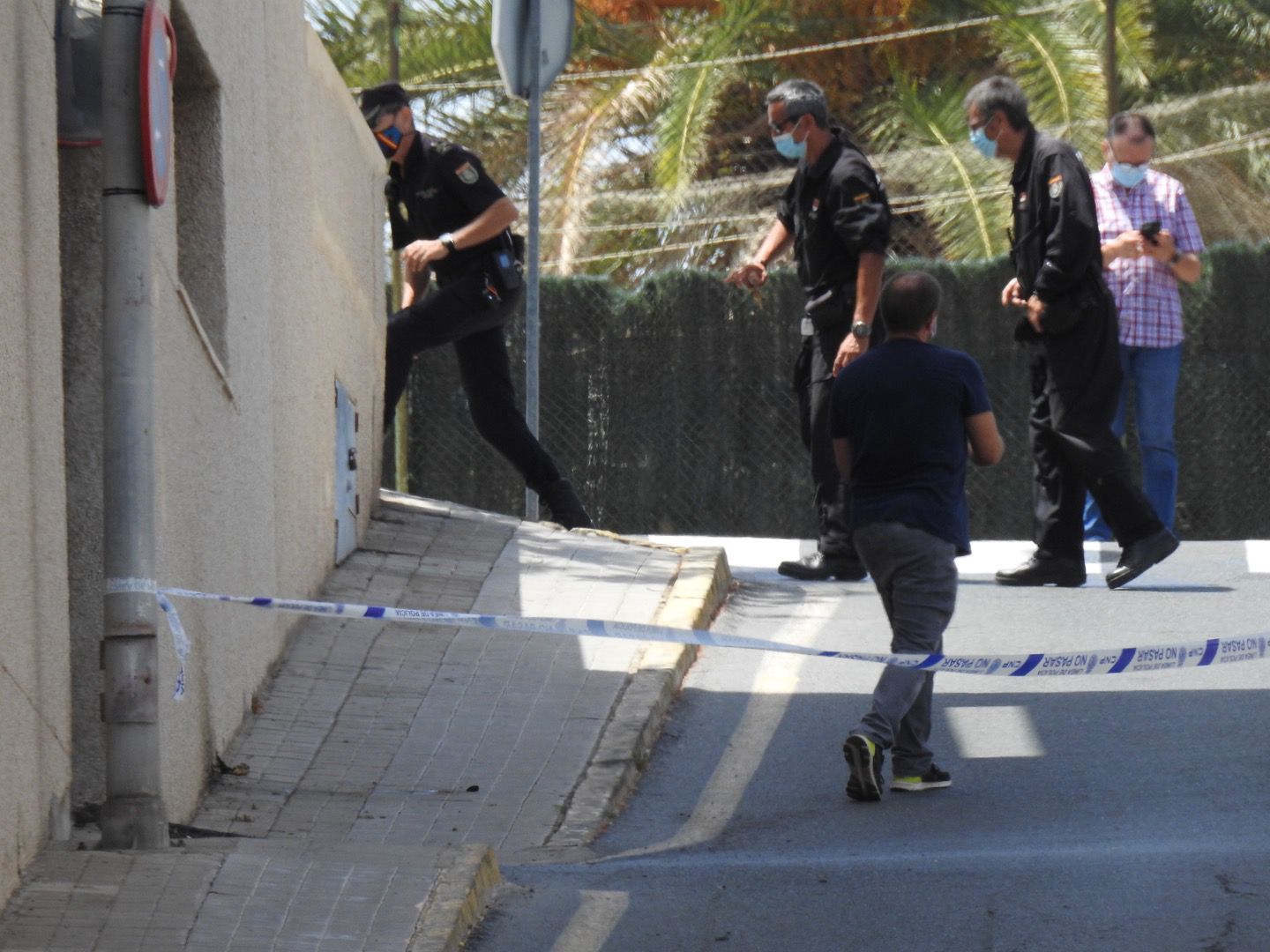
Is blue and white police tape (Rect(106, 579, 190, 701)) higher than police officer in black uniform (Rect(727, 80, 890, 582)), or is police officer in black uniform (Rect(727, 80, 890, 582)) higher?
police officer in black uniform (Rect(727, 80, 890, 582))

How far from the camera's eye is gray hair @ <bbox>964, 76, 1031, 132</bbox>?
8242 millimetres

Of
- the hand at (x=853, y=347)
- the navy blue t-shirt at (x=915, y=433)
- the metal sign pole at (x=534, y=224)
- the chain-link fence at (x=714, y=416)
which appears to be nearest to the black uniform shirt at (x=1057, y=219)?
the hand at (x=853, y=347)

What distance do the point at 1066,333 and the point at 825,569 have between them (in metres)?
1.45

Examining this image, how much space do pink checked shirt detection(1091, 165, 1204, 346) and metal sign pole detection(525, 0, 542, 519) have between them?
2583mm

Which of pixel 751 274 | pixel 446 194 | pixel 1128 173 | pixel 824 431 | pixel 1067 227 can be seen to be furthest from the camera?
pixel 1128 173

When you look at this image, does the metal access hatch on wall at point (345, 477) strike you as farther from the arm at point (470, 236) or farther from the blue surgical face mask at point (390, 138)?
the blue surgical face mask at point (390, 138)

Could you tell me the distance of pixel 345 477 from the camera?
858 centimetres

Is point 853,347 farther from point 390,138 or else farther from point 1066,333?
point 390,138

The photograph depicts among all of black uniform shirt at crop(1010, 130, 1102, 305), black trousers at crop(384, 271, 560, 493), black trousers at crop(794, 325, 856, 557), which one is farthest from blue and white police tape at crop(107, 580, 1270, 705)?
black trousers at crop(384, 271, 560, 493)

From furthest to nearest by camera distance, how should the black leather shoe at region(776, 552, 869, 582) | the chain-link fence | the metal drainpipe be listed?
the chain-link fence → the black leather shoe at region(776, 552, 869, 582) → the metal drainpipe

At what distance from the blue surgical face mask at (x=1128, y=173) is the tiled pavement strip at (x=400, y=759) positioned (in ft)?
8.77


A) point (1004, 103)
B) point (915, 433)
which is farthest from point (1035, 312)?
point (915, 433)

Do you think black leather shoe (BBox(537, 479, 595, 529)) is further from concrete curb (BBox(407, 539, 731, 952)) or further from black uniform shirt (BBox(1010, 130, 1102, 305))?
black uniform shirt (BBox(1010, 130, 1102, 305))

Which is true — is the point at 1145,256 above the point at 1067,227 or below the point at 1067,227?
below
